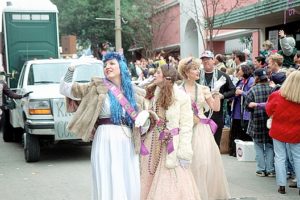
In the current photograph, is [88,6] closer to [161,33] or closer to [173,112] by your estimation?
[161,33]

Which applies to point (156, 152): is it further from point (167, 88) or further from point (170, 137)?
point (167, 88)

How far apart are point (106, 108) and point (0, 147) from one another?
27.3 ft

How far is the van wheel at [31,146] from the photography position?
33.1 feet

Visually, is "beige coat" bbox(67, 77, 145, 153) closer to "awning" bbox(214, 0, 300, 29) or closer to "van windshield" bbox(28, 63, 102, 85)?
"van windshield" bbox(28, 63, 102, 85)

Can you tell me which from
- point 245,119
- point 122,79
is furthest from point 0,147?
point 122,79

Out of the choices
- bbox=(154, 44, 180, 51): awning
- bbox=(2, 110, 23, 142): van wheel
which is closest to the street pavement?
bbox=(2, 110, 23, 142): van wheel

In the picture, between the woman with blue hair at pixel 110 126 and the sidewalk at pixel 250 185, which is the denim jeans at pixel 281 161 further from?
the woman with blue hair at pixel 110 126

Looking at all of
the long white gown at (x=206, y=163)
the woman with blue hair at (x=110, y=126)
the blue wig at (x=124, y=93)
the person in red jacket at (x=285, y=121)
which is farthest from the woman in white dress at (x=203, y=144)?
the blue wig at (x=124, y=93)

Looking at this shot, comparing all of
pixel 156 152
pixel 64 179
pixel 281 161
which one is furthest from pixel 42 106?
pixel 281 161

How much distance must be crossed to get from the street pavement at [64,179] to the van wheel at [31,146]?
136 mm

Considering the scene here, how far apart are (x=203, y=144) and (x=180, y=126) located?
94 cm

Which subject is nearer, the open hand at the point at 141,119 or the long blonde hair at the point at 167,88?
the open hand at the point at 141,119

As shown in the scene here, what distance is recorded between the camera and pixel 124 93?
17.2 feet

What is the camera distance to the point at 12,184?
852 centimetres
